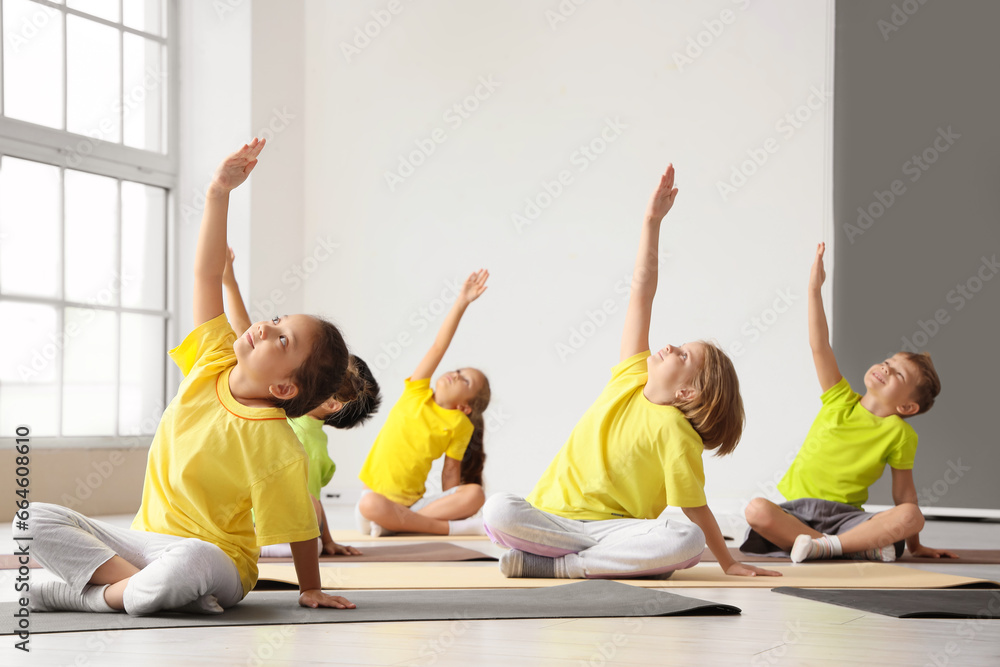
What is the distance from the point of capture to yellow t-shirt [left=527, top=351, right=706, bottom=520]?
225cm

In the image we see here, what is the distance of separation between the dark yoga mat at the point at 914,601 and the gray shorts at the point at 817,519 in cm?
80

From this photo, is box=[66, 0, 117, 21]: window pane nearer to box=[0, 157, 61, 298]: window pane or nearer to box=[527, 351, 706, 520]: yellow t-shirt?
box=[0, 157, 61, 298]: window pane

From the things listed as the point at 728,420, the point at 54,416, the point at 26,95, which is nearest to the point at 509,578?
the point at 728,420

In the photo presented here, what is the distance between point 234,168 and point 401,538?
2.02 m

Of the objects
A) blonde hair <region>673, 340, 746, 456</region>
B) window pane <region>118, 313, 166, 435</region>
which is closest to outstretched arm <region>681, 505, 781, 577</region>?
blonde hair <region>673, 340, 746, 456</region>

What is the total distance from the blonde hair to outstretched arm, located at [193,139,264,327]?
1.10 meters

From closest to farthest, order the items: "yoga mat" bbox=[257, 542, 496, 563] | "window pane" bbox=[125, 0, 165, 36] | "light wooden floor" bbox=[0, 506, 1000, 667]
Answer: "light wooden floor" bbox=[0, 506, 1000, 667] → "yoga mat" bbox=[257, 542, 496, 563] → "window pane" bbox=[125, 0, 165, 36]

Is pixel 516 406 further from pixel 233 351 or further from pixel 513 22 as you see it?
pixel 233 351

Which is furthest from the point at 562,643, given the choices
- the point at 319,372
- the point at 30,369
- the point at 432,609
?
the point at 30,369

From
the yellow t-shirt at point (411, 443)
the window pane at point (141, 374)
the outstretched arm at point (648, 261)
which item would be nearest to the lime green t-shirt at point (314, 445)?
the yellow t-shirt at point (411, 443)

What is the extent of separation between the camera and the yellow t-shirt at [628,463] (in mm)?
2254

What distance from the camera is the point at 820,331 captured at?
2.98m

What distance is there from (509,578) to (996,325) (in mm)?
3304

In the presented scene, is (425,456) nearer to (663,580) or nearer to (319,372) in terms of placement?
(663,580)
